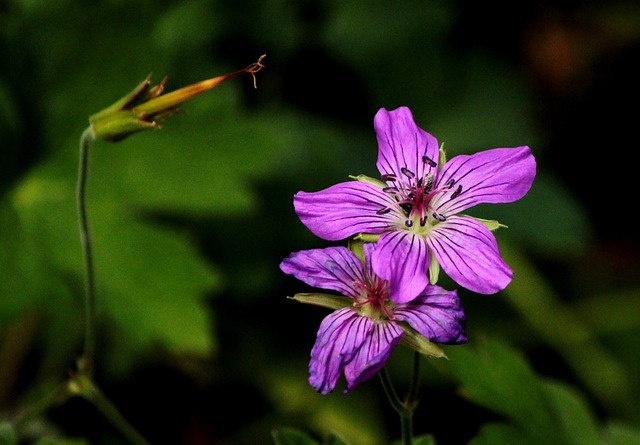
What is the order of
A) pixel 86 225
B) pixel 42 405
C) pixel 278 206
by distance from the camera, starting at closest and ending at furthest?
pixel 86 225, pixel 42 405, pixel 278 206

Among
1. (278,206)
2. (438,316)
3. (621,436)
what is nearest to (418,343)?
(438,316)

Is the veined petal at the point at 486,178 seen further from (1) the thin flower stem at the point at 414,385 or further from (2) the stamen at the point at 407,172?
(1) the thin flower stem at the point at 414,385

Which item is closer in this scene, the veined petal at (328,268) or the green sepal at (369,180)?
the veined petal at (328,268)

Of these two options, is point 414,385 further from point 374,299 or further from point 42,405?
point 42,405

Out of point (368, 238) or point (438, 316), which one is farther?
point (368, 238)

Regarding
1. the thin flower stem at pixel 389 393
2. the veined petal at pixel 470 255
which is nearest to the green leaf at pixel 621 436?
the thin flower stem at pixel 389 393

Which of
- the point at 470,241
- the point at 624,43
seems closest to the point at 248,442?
the point at 470,241
